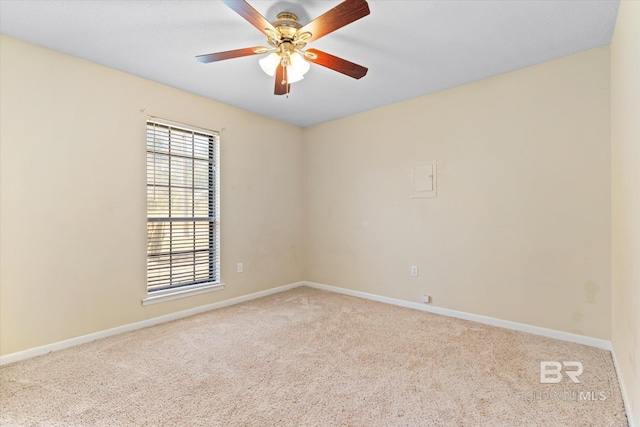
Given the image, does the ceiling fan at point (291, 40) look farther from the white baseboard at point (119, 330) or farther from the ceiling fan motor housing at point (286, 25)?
the white baseboard at point (119, 330)

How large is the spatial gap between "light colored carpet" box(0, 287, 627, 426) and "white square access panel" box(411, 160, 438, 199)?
1428 mm

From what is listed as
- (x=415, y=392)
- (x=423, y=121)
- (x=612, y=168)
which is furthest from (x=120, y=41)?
(x=612, y=168)

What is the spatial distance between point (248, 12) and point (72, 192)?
219 cm

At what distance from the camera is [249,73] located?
118 inches

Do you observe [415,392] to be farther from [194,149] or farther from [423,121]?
[194,149]

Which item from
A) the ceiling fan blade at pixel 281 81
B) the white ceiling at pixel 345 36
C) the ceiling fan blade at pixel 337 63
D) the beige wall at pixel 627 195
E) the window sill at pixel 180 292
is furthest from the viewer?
the window sill at pixel 180 292

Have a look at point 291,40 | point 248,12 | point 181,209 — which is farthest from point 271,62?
point 181,209

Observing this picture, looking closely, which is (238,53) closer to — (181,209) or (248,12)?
(248,12)

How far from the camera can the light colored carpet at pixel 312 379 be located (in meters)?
1.73

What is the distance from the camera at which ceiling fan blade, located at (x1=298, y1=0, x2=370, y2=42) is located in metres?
1.63

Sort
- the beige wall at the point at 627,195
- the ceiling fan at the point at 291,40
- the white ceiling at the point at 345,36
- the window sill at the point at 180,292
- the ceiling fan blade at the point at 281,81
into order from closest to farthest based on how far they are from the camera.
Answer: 1. the beige wall at the point at 627,195
2. the ceiling fan at the point at 291,40
3. the white ceiling at the point at 345,36
4. the ceiling fan blade at the point at 281,81
5. the window sill at the point at 180,292

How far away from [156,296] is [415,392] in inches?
104

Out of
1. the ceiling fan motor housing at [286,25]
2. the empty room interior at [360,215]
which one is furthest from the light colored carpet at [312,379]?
the ceiling fan motor housing at [286,25]

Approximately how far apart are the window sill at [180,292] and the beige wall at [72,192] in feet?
0.24
